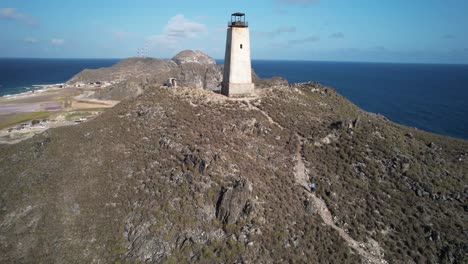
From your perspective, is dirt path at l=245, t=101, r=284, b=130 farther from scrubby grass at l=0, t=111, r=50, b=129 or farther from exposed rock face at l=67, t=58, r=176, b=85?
exposed rock face at l=67, t=58, r=176, b=85

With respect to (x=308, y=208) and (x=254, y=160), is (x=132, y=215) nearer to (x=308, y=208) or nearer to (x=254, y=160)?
(x=254, y=160)

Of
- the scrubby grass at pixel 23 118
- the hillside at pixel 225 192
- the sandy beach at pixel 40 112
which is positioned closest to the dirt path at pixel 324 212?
the hillside at pixel 225 192

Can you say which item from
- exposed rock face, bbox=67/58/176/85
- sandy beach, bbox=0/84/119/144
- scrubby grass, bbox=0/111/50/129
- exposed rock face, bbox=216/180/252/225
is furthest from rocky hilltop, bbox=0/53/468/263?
exposed rock face, bbox=67/58/176/85

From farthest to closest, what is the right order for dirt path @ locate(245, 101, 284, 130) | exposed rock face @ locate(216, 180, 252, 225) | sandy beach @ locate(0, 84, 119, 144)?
1. sandy beach @ locate(0, 84, 119, 144)
2. dirt path @ locate(245, 101, 284, 130)
3. exposed rock face @ locate(216, 180, 252, 225)

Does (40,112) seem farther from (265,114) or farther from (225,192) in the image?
(225,192)

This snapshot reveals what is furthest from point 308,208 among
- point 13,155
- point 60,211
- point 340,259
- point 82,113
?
point 82,113

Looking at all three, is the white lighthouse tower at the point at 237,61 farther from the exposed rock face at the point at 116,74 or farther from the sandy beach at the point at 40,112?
the exposed rock face at the point at 116,74
